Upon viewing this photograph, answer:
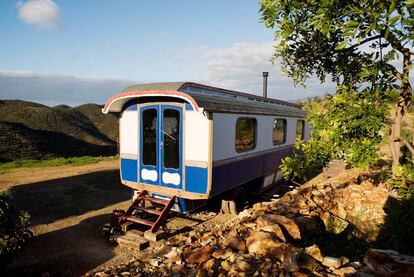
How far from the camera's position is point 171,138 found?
7.79 meters

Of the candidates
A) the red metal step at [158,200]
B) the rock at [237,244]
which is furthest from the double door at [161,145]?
the rock at [237,244]

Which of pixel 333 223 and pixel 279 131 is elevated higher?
pixel 279 131

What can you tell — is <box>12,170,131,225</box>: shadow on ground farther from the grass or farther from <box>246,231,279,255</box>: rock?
<box>246,231,279,255</box>: rock

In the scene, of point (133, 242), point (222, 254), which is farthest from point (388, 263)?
point (133, 242)

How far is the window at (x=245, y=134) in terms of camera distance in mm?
8516

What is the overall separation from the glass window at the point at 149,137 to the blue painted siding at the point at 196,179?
112 centimetres

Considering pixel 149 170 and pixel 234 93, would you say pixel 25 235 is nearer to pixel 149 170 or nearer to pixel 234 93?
pixel 149 170

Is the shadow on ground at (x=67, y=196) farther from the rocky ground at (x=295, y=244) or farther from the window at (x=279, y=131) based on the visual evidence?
the window at (x=279, y=131)

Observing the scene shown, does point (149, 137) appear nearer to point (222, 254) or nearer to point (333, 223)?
point (222, 254)

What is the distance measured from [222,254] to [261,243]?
2.19 ft

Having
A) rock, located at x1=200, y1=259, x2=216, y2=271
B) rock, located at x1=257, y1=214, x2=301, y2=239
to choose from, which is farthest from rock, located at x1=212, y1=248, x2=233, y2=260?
rock, located at x1=257, y1=214, x2=301, y2=239

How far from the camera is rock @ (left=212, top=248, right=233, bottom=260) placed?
4.91m

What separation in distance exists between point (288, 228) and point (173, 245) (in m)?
2.42

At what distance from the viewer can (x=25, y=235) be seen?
6.13m
